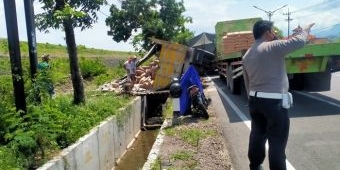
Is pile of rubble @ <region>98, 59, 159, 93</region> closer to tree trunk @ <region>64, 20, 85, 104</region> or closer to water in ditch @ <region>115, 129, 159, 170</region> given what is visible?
water in ditch @ <region>115, 129, 159, 170</region>

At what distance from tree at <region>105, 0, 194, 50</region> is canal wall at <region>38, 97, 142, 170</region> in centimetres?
2131

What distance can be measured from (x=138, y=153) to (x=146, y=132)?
273 cm

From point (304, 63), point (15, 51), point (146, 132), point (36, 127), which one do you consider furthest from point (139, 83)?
point (36, 127)

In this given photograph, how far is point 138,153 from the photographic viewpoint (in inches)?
482

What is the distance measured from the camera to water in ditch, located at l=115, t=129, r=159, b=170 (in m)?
11.1

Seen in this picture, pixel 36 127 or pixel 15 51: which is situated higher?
pixel 15 51

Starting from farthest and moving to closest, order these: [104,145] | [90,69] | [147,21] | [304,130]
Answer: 1. [147,21]
2. [90,69]
3. [104,145]
4. [304,130]

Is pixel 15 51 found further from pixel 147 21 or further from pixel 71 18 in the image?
pixel 147 21

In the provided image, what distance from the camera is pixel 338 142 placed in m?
7.82

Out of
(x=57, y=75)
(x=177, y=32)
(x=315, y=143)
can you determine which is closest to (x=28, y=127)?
(x=57, y=75)

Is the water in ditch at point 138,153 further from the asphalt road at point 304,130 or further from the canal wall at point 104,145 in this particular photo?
the asphalt road at point 304,130

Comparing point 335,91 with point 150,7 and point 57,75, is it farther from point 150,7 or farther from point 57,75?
point 150,7

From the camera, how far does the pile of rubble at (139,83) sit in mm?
18316

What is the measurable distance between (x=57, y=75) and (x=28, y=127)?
2105mm
